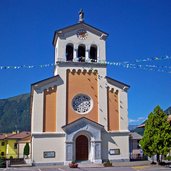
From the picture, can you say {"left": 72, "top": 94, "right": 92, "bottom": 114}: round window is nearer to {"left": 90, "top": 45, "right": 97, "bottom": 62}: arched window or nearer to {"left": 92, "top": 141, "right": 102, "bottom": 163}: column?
{"left": 92, "top": 141, "right": 102, "bottom": 163}: column

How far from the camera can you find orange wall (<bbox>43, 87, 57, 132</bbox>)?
37.2 m

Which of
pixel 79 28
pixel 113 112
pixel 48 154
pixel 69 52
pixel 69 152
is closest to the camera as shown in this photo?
pixel 48 154

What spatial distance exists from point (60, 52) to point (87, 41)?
3.89 m

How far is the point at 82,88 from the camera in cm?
3950

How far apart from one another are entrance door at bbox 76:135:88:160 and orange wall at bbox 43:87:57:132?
3464 mm

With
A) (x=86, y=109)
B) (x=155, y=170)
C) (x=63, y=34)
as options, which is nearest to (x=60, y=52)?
(x=63, y=34)

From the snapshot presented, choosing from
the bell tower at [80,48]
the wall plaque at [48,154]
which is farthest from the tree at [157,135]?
the wall plaque at [48,154]

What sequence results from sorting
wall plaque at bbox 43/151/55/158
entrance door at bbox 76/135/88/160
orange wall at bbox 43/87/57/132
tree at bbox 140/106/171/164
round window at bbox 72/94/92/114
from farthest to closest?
round window at bbox 72/94/92/114 → entrance door at bbox 76/135/88/160 → orange wall at bbox 43/87/57/132 → wall plaque at bbox 43/151/55/158 → tree at bbox 140/106/171/164

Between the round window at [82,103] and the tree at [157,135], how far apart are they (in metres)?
7.89

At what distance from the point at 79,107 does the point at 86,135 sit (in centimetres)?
350

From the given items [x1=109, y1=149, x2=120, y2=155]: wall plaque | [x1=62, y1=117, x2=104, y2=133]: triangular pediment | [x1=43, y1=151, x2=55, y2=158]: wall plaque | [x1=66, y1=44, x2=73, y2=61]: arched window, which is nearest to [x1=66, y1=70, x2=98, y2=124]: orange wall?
[x1=62, y1=117, x2=104, y2=133]: triangular pediment

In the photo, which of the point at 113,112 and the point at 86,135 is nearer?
the point at 86,135

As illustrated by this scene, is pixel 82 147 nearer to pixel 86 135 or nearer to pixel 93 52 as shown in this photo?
pixel 86 135

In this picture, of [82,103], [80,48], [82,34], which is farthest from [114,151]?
[82,34]
